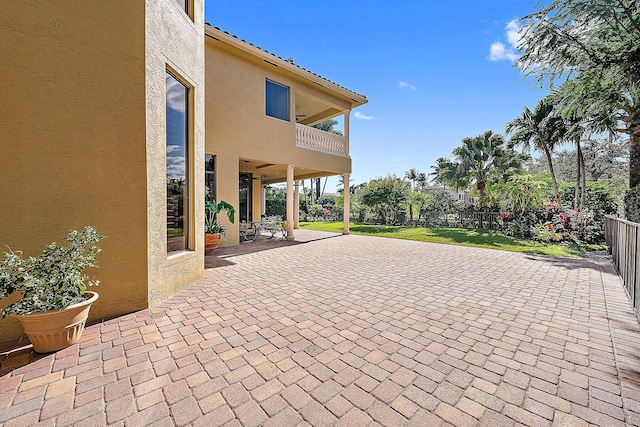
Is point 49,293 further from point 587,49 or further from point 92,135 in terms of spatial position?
point 587,49

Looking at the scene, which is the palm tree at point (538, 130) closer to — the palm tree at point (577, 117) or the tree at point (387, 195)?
the palm tree at point (577, 117)

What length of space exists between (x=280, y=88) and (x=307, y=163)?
3.20 metres

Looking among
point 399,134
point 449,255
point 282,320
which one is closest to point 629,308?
point 449,255

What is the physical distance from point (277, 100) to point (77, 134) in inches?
327

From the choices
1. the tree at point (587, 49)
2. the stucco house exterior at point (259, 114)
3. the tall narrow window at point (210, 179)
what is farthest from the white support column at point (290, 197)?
the tree at point (587, 49)

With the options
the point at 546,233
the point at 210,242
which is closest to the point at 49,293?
the point at 210,242

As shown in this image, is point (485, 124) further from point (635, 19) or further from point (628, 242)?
point (628, 242)

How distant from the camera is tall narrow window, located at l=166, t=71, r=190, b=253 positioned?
466 cm

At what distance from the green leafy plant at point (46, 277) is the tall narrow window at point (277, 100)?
8689 mm

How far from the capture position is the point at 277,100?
10.8m

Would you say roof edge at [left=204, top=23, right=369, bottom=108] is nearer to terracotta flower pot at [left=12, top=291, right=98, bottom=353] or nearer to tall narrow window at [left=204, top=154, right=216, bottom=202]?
tall narrow window at [left=204, top=154, right=216, bottom=202]

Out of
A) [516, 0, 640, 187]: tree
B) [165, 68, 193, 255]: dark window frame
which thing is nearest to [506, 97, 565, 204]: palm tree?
[516, 0, 640, 187]: tree

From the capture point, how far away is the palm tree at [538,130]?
54.5 ft

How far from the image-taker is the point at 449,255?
8.52 metres
